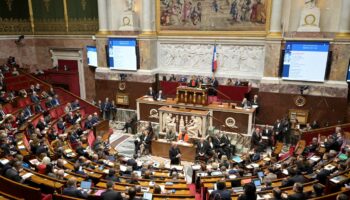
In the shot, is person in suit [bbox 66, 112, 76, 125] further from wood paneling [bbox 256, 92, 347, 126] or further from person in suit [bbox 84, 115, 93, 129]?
wood paneling [bbox 256, 92, 347, 126]

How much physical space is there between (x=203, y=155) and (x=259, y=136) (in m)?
2.80

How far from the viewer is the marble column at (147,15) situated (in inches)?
677

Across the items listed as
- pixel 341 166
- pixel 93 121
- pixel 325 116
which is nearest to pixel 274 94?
pixel 325 116

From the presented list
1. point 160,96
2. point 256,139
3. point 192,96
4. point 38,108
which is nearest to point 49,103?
point 38,108

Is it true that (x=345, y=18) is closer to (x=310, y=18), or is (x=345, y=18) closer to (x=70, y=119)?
(x=310, y=18)

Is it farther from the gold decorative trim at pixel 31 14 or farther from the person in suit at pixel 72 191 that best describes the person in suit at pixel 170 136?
the gold decorative trim at pixel 31 14

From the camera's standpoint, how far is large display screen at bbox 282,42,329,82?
13.7m

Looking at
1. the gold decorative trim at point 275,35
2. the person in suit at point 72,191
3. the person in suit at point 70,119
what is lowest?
the person in suit at point 70,119

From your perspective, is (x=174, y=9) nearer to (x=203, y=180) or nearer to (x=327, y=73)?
(x=327, y=73)

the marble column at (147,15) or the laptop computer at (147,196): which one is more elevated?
the marble column at (147,15)

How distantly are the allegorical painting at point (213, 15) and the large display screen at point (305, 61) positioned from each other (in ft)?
7.31

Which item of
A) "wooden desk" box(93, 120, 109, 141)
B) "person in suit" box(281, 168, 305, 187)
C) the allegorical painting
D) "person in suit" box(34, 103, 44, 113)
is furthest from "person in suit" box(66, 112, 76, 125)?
"person in suit" box(281, 168, 305, 187)

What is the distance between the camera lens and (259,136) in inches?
507

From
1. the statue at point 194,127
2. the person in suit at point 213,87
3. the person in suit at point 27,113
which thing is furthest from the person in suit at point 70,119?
the person in suit at point 213,87
